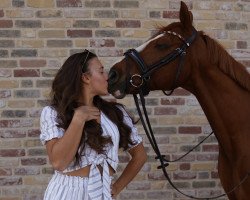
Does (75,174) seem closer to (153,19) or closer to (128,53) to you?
(128,53)

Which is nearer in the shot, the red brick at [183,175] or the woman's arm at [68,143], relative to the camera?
the woman's arm at [68,143]

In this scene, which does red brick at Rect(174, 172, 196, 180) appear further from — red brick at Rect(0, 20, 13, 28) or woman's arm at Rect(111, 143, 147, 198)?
red brick at Rect(0, 20, 13, 28)

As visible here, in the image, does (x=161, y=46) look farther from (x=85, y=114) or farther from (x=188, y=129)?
A: (x=188, y=129)

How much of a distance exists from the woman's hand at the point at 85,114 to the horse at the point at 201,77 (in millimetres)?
370

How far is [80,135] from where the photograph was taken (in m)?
2.18

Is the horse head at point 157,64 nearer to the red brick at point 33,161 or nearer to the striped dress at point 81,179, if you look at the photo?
the striped dress at point 81,179

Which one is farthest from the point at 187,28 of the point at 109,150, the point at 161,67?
the point at 109,150

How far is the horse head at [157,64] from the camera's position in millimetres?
2611

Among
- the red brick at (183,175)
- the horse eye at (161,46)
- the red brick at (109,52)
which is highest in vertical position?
the horse eye at (161,46)

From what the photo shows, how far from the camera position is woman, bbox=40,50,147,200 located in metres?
2.19

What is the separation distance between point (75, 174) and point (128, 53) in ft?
2.62

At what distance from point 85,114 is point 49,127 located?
0.67 feet

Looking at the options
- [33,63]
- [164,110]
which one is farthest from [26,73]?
[164,110]

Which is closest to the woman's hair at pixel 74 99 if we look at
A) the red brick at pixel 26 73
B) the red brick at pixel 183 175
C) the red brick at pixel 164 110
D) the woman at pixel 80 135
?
the woman at pixel 80 135
